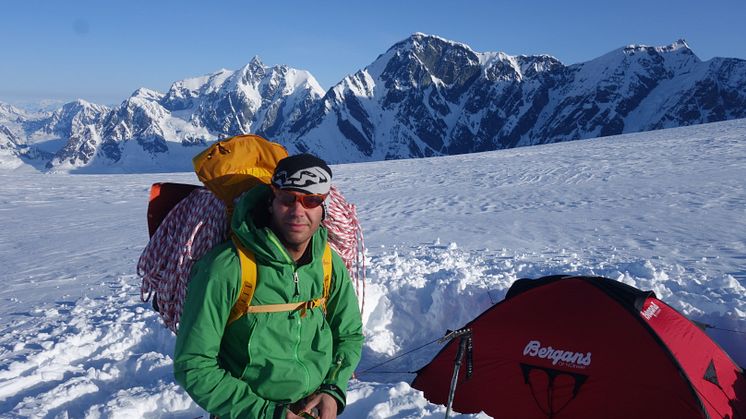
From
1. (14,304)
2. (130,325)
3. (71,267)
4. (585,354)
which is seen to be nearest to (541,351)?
(585,354)

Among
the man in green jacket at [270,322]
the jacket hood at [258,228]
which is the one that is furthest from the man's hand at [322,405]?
the jacket hood at [258,228]

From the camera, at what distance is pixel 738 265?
8.28 meters

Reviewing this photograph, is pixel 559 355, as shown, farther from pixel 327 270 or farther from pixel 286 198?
pixel 286 198

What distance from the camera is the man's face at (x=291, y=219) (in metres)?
2.67

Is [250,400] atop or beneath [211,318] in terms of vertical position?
beneath

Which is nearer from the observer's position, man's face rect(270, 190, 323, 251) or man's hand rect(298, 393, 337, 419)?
man's face rect(270, 190, 323, 251)

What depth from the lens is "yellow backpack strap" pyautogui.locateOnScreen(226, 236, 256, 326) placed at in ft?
8.41

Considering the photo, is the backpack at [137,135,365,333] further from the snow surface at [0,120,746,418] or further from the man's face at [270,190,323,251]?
the snow surface at [0,120,746,418]

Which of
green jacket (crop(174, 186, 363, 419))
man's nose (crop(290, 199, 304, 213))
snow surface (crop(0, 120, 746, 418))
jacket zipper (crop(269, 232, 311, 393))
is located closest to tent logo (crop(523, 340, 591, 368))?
snow surface (crop(0, 120, 746, 418))

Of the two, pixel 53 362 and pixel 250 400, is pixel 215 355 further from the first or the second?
pixel 53 362

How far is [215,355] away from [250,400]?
0.97 ft

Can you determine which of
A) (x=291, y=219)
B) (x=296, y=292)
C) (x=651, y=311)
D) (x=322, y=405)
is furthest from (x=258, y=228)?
(x=651, y=311)

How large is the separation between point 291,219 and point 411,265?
6583 millimetres

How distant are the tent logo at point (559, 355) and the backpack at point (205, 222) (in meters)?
3.03
